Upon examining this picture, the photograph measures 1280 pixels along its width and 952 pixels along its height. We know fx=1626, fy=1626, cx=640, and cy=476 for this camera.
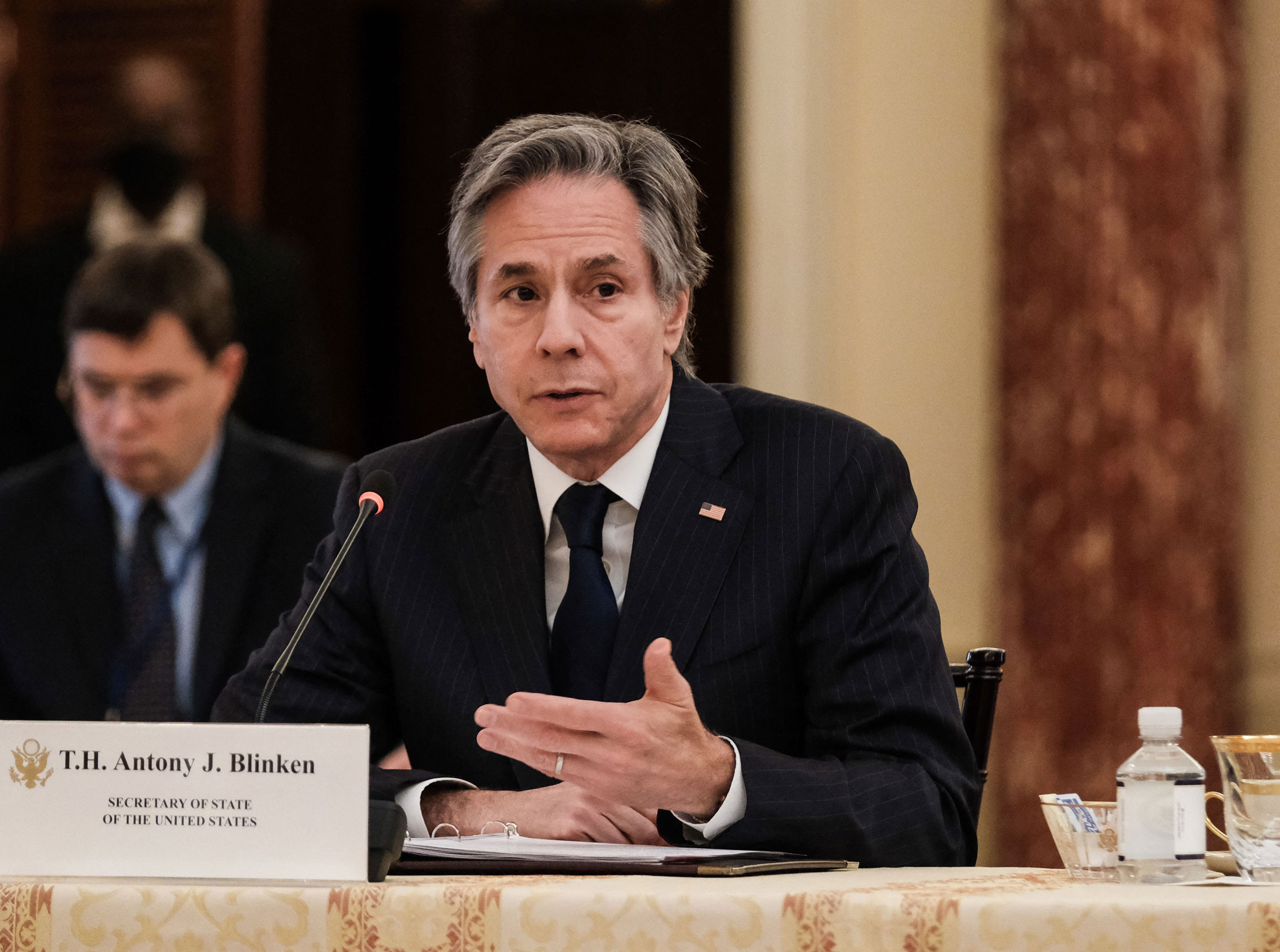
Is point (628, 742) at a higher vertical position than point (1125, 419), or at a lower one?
lower

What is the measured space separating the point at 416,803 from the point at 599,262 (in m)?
0.62

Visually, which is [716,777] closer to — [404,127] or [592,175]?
[592,175]

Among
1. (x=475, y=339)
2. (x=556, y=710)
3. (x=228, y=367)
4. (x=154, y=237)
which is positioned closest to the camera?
(x=556, y=710)

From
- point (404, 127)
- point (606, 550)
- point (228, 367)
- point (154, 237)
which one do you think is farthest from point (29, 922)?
point (404, 127)

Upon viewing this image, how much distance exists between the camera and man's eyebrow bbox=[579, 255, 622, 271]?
1802 mm

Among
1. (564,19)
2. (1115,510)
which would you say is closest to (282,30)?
(564,19)

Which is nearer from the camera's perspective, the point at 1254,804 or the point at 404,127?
the point at 1254,804

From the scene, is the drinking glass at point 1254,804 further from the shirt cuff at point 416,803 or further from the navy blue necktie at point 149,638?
the navy blue necktie at point 149,638

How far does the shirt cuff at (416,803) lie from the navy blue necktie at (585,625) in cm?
20

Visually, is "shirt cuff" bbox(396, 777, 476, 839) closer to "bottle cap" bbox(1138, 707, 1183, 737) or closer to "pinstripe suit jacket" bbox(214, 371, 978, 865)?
"pinstripe suit jacket" bbox(214, 371, 978, 865)

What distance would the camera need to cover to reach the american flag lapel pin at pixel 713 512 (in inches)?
70.3

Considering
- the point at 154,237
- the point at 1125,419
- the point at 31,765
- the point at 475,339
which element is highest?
the point at 154,237

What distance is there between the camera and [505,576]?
1.82 m

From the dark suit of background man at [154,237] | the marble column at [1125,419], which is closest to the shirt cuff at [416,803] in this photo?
the marble column at [1125,419]
